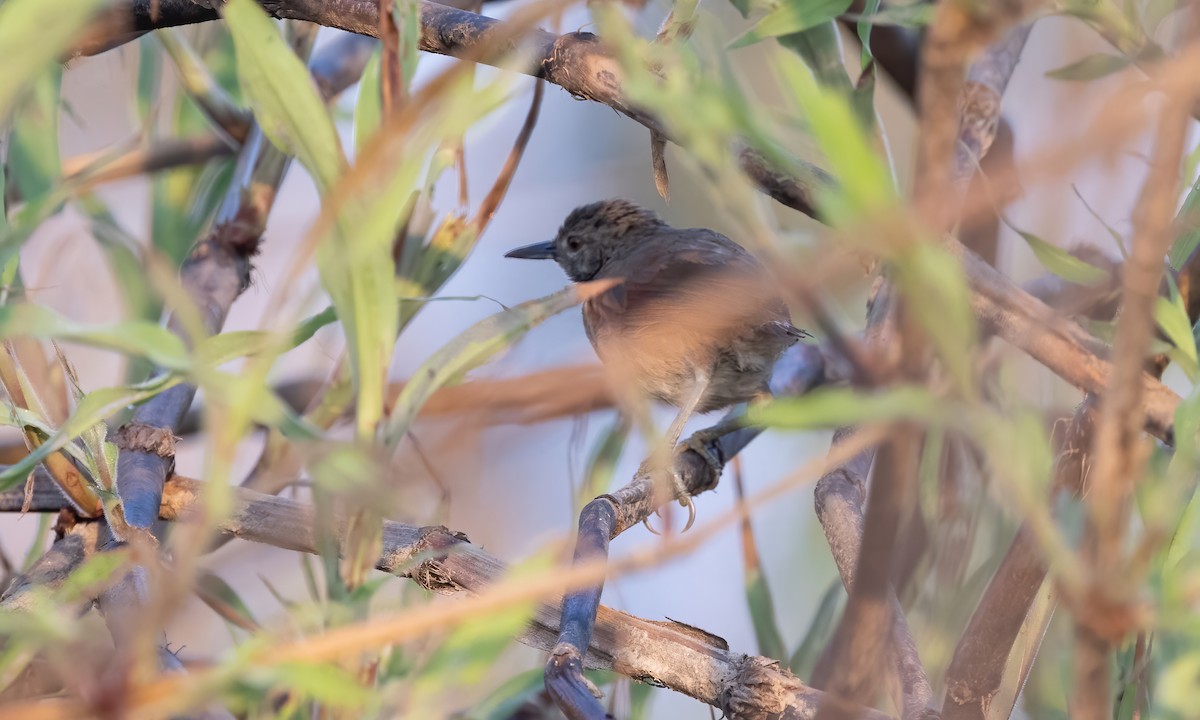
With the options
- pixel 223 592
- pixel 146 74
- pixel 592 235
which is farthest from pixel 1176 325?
A: pixel 592 235

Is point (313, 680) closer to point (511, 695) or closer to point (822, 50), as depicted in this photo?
point (511, 695)

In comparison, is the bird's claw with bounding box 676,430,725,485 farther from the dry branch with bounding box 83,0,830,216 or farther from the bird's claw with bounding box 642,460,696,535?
the dry branch with bounding box 83,0,830,216

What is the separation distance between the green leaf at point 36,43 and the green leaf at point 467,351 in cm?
91

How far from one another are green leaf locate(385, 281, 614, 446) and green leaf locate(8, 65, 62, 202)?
841 millimetres

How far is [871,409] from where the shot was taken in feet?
2.02

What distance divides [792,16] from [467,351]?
2.48 feet

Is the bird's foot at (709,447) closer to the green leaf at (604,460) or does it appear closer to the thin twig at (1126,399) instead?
the green leaf at (604,460)

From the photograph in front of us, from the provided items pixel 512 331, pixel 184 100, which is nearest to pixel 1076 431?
pixel 512 331

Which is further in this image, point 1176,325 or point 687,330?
point 687,330

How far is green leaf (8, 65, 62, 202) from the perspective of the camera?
2014 mm

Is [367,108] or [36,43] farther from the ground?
[367,108]

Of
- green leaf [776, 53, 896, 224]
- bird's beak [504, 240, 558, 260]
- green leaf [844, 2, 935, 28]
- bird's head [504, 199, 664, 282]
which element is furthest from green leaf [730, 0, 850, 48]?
bird's beak [504, 240, 558, 260]

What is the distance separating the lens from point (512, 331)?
1783 millimetres

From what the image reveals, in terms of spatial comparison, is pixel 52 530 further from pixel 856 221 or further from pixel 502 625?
pixel 856 221
